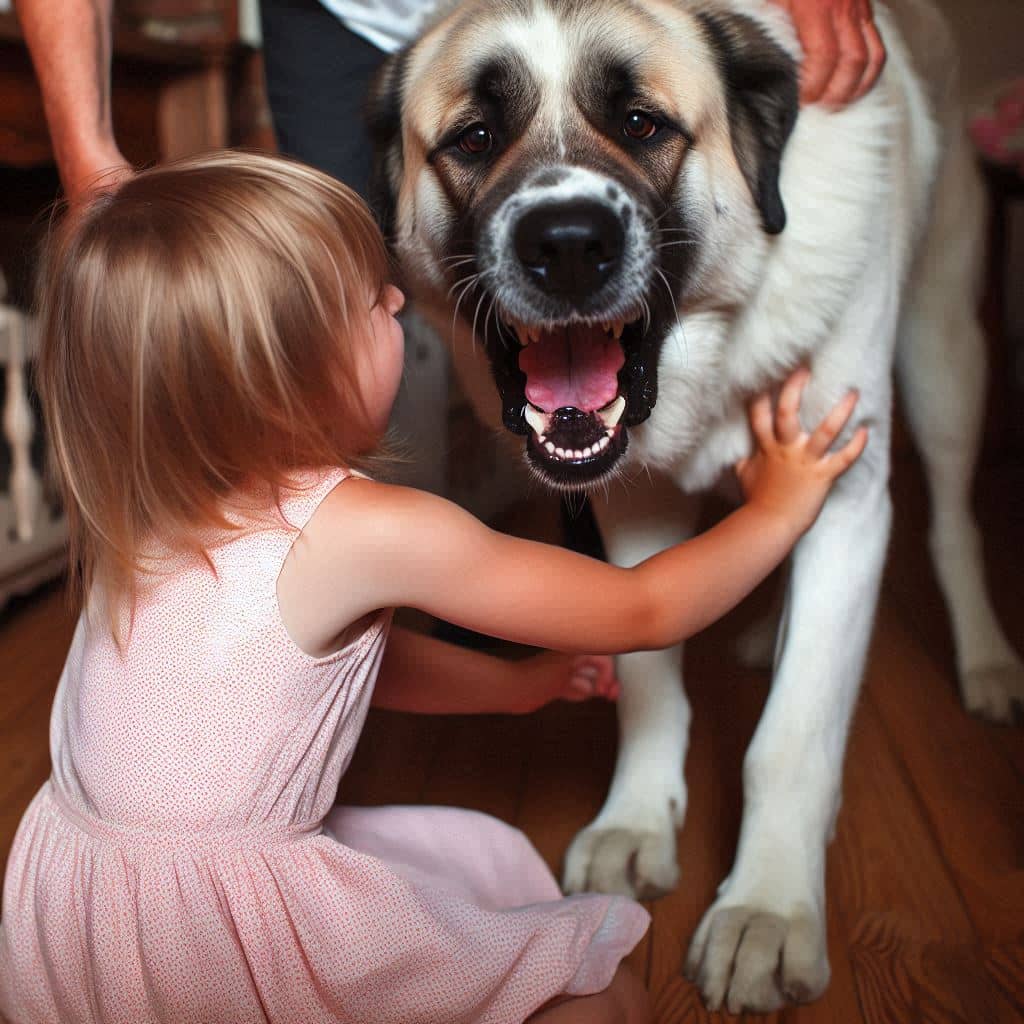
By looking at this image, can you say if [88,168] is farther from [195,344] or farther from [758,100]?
[758,100]

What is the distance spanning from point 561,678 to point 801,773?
0.95 feet

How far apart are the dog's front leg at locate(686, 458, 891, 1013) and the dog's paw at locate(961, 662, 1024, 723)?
19.4 inches

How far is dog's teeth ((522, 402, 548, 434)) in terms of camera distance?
111 centimetres

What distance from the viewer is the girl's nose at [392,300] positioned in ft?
3.41

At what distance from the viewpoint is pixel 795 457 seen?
1.18m

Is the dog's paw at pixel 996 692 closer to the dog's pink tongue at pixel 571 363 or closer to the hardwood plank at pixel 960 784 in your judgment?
the hardwood plank at pixel 960 784

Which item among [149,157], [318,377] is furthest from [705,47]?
[149,157]

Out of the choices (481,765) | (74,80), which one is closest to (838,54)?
(74,80)

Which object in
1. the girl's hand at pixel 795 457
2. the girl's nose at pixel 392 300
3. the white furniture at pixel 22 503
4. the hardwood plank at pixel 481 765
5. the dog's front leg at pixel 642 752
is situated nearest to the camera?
the girl's nose at pixel 392 300

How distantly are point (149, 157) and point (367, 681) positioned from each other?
184 centimetres

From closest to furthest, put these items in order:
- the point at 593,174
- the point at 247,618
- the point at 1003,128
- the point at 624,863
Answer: the point at 247,618
the point at 593,174
the point at 624,863
the point at 1003,128

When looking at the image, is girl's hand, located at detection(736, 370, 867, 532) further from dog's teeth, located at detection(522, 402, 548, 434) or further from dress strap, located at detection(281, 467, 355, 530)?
dress strap, located at detection(281, 467, 355, 530)

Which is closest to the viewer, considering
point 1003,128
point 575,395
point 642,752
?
point 575,395

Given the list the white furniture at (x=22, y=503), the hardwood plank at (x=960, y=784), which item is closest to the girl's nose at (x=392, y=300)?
the hardwood plank at (x=960, y=784)
